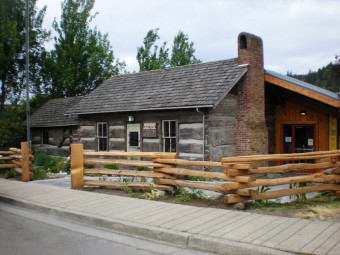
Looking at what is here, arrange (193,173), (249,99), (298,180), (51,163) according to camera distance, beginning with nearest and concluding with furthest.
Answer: (298,180) < (193,173) < (249,99) < (51,163)

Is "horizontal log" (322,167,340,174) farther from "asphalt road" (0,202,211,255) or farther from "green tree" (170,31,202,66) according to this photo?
"green tree" (170,31,202,66)

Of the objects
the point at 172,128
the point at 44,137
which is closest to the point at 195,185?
the point at 172,128

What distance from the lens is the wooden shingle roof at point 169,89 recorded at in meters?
13.8

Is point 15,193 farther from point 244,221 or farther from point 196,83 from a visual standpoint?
point 196,83

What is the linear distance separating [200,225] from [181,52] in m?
30.5

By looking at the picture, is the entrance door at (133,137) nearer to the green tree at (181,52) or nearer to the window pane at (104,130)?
the window pane at (104,130)

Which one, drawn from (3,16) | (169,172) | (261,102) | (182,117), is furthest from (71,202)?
(3,16)

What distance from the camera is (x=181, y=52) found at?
35.2m

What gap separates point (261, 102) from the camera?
15.3 meters

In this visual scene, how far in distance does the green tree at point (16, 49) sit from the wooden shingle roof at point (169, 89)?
10589 mm

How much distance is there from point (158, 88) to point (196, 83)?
83.4 inches

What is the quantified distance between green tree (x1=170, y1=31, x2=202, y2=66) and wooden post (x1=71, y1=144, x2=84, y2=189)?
84.7ft

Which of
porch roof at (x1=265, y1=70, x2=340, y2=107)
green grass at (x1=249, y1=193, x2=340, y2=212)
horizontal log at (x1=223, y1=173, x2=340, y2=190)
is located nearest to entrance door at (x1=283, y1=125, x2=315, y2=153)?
porch roof at (x1=265, y1=70, x2=340, y2=107)

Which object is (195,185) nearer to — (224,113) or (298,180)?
(298,180)
